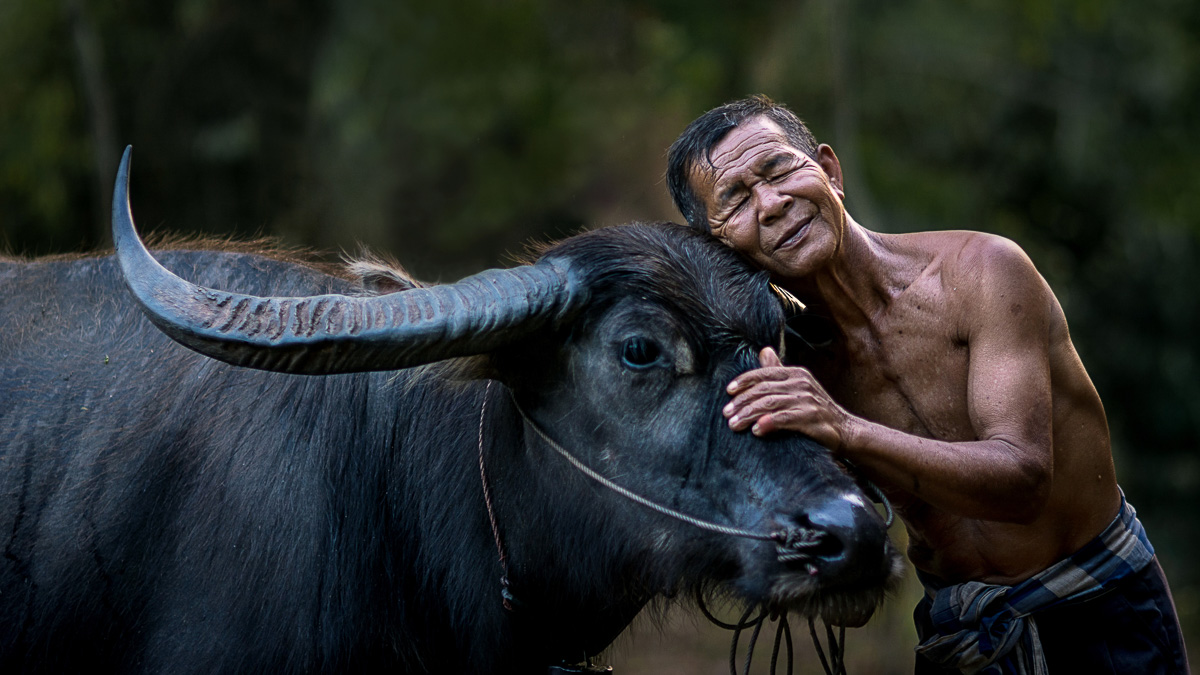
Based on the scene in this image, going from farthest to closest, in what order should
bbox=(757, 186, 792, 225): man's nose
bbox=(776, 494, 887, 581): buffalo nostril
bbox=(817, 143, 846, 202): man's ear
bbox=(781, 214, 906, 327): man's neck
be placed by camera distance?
1. bbox=(817, 143, 846, 202): man's ear
2. bbox=(781, 214, 906, 327): man's neck
3. bbox=(757, 186, 792, 225): man's nose
4. bbox=(776, 494, 887, 581): buffalo nostril

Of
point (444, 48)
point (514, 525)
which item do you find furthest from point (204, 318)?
point (444, 48)

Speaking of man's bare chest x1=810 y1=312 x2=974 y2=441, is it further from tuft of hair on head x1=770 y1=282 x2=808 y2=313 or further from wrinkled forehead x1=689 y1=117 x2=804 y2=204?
wrinkled forehead x1=689 y1=117 x2=804 y2=204

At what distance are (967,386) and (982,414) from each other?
0.59ft

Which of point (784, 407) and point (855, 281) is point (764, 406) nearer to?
point (784, 407)

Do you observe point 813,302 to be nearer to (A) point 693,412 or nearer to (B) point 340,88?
(A) point 693,412

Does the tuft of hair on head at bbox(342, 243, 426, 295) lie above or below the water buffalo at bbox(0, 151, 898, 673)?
above

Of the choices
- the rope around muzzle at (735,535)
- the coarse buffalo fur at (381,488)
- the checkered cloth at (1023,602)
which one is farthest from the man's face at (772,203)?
the checkered cloth at (1023,602)

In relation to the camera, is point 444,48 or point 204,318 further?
point 444,48

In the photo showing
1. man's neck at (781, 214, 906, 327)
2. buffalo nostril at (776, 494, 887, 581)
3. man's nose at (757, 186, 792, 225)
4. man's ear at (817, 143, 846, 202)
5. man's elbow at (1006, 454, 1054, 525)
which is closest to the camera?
buffalo nostril at (776, 494, 887, 581)

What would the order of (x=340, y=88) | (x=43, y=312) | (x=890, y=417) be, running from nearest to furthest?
(x=890, y=417), (x=43, y=312), (x=340, y=88)

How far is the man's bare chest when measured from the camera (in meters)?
3.17

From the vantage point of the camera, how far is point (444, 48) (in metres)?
10.1

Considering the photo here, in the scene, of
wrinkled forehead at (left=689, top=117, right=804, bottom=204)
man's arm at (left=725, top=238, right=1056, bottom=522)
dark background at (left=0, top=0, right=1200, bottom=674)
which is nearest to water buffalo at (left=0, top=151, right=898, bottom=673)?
man's arm at (left=725, top=238, right=1056, bottom=522)

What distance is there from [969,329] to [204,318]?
2.10m
